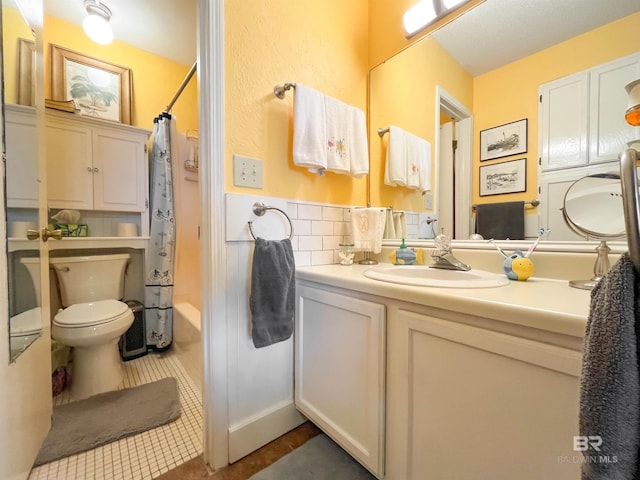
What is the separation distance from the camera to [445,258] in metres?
1.04

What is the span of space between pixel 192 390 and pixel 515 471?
1.52 metres

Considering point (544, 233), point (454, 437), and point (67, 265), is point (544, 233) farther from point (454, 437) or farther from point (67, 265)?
point (67, 265)

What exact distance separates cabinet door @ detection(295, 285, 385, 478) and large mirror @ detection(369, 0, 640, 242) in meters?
0.66

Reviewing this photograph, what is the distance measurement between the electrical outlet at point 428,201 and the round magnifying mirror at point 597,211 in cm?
50

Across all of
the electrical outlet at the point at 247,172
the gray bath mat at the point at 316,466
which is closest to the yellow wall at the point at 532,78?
the electrical outlet at the point at 247,172

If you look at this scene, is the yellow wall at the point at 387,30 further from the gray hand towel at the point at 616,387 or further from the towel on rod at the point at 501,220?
the gray hand towel at the point at 616,387

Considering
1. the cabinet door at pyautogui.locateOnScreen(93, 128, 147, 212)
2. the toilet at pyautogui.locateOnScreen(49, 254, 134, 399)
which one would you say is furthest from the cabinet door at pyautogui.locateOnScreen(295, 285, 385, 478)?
the cabinet door at pyautogui.locateOnScreen(93, 128, 147, 212)

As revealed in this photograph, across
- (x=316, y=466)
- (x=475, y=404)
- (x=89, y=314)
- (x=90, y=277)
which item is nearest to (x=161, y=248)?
(x=90, y=277)

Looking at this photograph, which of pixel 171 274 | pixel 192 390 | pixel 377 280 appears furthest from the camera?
pixel 171 274

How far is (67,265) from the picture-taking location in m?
1.65

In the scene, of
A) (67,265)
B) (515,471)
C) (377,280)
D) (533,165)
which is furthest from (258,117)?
(67,265)

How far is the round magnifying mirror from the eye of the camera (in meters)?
0.71

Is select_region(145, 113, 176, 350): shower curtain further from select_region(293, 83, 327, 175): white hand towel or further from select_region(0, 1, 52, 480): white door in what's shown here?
select_region(293, 83, 327, 175): white hand towel

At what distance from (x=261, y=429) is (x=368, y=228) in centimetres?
102
